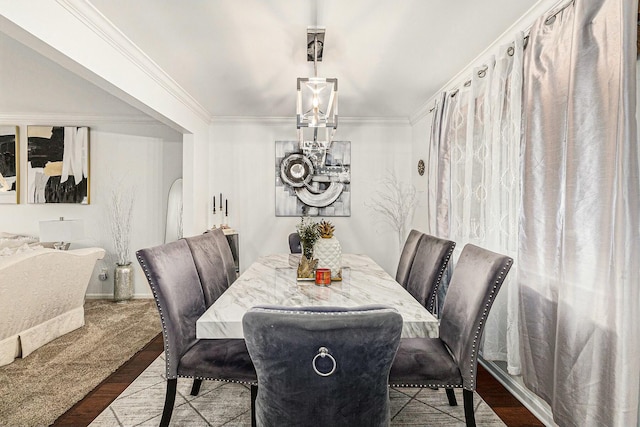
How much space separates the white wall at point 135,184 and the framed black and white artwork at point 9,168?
1.54 ft

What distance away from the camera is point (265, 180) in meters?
4.60

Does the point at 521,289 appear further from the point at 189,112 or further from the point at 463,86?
the point at 189,112

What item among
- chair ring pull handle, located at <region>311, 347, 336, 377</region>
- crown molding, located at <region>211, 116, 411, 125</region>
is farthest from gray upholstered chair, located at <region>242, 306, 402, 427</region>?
crown molding, located at <region>211, 116, 411, 125</region>

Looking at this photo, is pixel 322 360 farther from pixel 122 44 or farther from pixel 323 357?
pixel 122 44

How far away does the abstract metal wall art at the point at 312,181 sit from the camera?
180 inches

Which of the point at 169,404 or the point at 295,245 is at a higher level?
the point at 295,245

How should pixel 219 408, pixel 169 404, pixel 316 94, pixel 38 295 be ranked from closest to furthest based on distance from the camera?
pixel 169 404 < pixel 219 408 < pixel 316 94 < pixel 38 295

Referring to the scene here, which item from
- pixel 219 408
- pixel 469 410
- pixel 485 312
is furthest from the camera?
pixel 219 408

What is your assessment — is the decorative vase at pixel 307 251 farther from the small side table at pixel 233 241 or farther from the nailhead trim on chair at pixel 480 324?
the small side table at pixel 233 241

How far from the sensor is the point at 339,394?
1020 millimetres

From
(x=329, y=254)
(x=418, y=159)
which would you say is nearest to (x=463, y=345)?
(x=329, y=254)

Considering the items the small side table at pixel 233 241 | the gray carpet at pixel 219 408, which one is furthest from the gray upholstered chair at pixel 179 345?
the small side table at pixel 233 241

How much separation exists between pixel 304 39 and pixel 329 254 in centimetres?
150

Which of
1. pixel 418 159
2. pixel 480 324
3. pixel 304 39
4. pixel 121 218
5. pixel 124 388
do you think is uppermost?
pixel 304 39
